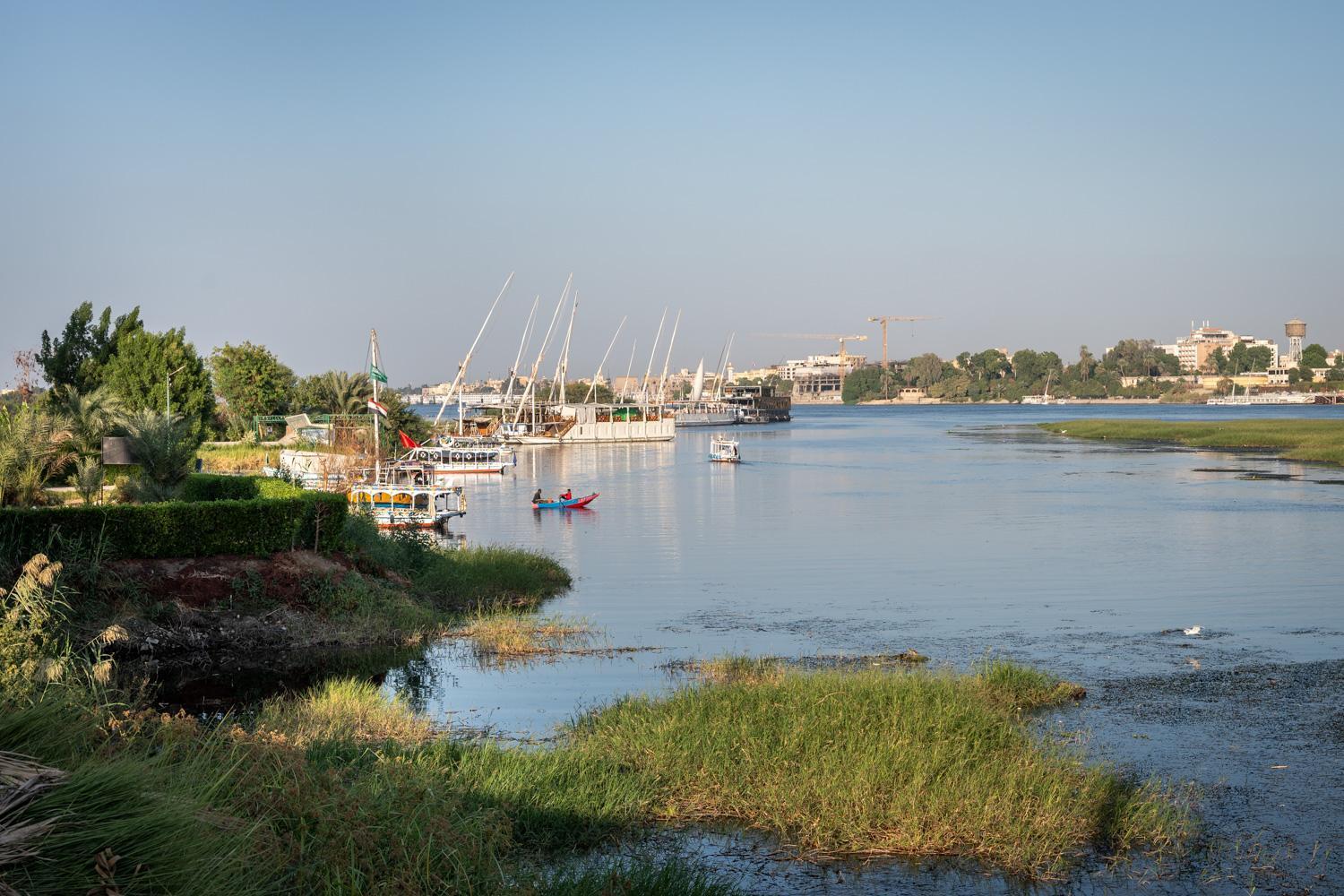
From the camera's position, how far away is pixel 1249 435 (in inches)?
4230

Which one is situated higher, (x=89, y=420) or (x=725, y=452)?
(x=89, y=420)

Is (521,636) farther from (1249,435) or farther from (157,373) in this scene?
(1249,435)

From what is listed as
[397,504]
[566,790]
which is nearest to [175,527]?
[566,790]

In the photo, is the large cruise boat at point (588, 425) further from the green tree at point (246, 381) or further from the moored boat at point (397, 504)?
the moored boat at point (397, 504)

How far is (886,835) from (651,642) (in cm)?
1254

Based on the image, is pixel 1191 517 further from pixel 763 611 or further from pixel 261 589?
pixel 261 589

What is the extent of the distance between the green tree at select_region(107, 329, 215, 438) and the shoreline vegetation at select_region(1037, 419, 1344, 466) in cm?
6768

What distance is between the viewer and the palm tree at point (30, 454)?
92.4 feet

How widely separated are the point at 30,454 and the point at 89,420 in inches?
268

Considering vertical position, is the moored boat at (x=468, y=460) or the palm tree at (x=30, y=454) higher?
the palm tree at (x=30, y=454)

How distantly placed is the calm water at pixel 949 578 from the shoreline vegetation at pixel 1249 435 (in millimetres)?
11967

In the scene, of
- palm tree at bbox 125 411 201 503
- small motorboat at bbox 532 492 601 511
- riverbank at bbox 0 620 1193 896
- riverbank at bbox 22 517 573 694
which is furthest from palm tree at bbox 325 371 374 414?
riverbank at bbox 0 620 1193 896

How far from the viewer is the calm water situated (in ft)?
64.1

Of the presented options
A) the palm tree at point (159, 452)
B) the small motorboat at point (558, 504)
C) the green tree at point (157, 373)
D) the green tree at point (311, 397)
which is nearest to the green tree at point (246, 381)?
the green tree at point (311, 397)
